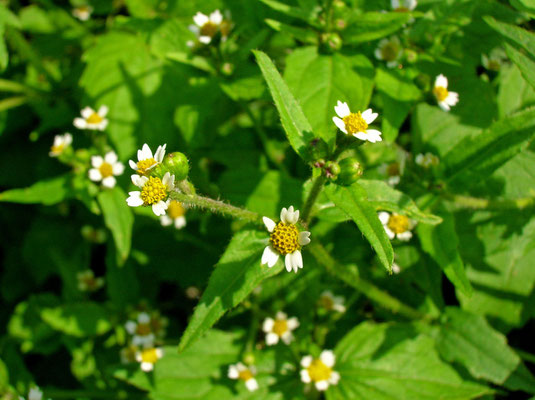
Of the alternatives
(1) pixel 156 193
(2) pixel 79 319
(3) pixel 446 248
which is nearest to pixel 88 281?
(2) pixel 79 319

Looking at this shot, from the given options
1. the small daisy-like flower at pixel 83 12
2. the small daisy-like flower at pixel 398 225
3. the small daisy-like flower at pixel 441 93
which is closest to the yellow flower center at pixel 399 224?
the small daisy-like flower at pixel 398 225

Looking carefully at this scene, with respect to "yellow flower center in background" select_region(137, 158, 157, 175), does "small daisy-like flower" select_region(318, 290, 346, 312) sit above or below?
below

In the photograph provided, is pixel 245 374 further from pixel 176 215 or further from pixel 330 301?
pixel 176 215

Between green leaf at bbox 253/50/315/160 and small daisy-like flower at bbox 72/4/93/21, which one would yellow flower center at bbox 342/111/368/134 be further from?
small daisy-like flower at bbox 72/4/93/21

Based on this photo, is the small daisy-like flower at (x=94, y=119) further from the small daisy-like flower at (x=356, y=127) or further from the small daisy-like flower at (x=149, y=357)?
the small daisy-like flower at (x=356, y=127)

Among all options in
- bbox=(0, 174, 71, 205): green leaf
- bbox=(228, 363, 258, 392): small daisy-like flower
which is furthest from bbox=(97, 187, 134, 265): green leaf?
bbox=(228, 363, 258, 392): small daisy-like flower
